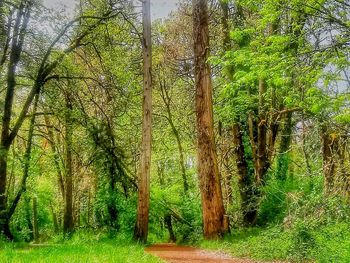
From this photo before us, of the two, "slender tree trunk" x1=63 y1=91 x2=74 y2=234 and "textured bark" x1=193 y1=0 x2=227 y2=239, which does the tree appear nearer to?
"slender tree trunk" x1=63 y1=91 x2=74 y2=234

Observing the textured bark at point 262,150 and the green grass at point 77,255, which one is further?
Result: the textured bark at point 262,150

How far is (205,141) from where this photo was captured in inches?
559

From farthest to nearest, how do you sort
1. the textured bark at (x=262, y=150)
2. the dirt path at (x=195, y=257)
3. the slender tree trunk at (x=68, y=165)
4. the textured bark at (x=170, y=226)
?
the textured bark at (x=170, y=226), the textured bark at (x=262, y=150), the slender tree trunk at (x=68, y=165), the dirt path at (x=195, y=257)

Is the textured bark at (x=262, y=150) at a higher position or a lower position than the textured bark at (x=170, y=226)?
higher

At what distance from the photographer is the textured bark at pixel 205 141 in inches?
557

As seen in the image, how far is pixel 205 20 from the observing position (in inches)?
571

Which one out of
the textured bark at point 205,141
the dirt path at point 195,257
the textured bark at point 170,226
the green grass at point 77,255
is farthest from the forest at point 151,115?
the green grass at point 77,255

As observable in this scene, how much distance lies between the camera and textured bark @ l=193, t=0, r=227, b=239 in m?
14.1

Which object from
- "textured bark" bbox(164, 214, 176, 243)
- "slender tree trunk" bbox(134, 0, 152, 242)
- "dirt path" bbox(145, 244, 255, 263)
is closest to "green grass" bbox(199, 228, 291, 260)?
"dirt path" bbox(145, 244, 255, 263)

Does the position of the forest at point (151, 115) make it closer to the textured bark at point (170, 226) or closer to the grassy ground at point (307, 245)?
the textured bark at point (170, 226)

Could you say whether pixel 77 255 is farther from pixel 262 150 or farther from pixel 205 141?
pixel 262 150

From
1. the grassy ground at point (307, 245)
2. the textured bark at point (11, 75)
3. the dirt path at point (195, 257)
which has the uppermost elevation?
the textured bark at point (11, 75)

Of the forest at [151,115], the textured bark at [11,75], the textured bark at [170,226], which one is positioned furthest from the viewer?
the textured bark at [170,226]

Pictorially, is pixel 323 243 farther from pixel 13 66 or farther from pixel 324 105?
pixel 13 66
